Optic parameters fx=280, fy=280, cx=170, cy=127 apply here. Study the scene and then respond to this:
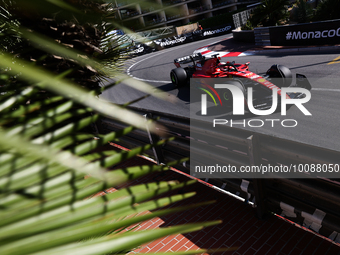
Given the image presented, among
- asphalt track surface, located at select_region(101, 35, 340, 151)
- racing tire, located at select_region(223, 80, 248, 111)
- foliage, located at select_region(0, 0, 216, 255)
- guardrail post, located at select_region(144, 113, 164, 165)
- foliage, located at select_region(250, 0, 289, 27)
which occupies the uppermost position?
foliage, located at select_region(0, 0, 216, 255)

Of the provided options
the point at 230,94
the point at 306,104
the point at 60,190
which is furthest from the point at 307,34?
the point at 60,190

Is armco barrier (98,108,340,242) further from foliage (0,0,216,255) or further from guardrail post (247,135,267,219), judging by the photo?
foliage (0,0,216,255)

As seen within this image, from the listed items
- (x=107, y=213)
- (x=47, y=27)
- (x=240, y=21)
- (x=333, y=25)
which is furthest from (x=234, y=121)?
(x=240, y=21)

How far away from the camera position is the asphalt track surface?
650cm

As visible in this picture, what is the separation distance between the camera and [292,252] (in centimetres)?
290

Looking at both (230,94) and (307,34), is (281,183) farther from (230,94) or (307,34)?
(307,34)

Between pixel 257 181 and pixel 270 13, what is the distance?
19843 mm

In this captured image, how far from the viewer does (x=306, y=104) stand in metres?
8.10

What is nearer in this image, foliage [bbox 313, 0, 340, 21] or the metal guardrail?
foliage [bbox 313, 0, 340, 21]

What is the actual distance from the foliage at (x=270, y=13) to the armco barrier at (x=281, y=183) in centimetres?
1905

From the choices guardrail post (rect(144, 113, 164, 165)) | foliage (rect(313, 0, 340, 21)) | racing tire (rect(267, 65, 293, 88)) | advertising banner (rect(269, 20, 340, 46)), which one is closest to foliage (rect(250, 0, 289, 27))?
foliage (rect(313, 0, 340, 21))

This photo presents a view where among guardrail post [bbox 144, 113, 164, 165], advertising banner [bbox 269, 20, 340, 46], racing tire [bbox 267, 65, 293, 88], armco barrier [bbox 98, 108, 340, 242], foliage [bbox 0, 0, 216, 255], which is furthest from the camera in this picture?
advertising banner [bbox 269, 20, 340, 46]

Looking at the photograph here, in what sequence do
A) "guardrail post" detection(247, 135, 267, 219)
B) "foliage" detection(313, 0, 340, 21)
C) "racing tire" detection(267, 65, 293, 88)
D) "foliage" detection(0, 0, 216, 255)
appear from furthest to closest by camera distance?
"foliage" detection(313, 0, 340, 21) < "racing tire" detection(267, 65, 293, 88) < "guardrail post" detection(247, 135, 267, 219) < "foliage" detection(0, 0, 216, 255)

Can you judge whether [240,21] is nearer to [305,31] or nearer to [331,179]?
[305,31]
